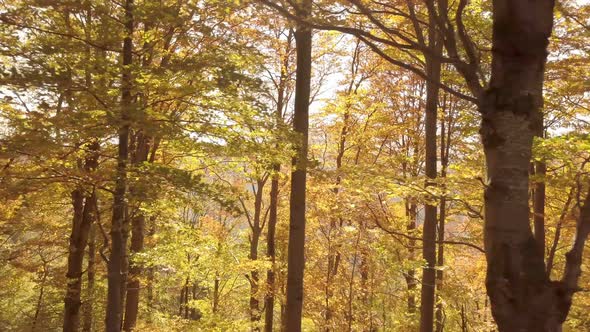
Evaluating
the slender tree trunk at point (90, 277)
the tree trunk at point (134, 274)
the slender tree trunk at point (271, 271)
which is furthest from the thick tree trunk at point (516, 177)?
the slender tree trunk at point (90, 277)

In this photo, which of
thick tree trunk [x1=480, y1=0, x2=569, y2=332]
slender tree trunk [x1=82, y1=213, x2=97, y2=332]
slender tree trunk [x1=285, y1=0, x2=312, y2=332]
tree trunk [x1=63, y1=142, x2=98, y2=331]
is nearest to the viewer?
thick tree trunk [x1=480, y1=0, x2=569, y2=332]

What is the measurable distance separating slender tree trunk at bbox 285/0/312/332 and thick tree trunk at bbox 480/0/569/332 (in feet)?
10.6

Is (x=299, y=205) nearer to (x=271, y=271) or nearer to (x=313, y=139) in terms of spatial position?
(x=271, y=271)

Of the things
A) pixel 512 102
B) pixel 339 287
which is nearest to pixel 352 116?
pixel 339 287

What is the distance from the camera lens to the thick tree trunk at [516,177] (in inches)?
81.0

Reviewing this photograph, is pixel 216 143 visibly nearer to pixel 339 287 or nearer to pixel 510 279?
pixel 510 279

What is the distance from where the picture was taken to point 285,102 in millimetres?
12969

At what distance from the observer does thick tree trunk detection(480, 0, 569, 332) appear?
2059mm

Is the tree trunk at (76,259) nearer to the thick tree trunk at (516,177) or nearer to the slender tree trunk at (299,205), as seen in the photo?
the slender tree trunk at (299,205)

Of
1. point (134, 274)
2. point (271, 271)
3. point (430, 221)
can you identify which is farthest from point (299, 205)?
point (271, 271)

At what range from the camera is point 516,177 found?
2.14 m

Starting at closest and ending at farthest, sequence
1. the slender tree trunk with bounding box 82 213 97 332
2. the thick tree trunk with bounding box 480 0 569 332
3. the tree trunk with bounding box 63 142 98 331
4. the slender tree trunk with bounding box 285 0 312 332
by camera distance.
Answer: the thick tree trunk with bounding box 480 0 569 332, the slender tree trunk with bounding box 285 0 312 332, the tree trunk with bounding box 63 142 98 331, the slender tree trunk with bounding box 82 213 97 332

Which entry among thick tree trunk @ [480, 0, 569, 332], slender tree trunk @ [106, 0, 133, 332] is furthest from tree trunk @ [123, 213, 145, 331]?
thick tree trunk @ [480, 0, 569, 332]

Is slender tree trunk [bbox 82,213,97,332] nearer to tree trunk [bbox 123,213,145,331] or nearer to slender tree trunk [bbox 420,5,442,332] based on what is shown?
tree trunk [bbox 123,213,145,331]
